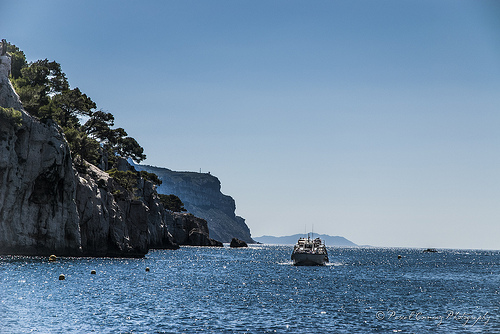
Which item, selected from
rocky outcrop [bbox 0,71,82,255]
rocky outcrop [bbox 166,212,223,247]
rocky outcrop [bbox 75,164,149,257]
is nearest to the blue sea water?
rocky outcrop [bbox 0,71,82,255]

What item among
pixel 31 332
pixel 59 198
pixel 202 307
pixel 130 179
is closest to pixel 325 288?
pixel 202 307

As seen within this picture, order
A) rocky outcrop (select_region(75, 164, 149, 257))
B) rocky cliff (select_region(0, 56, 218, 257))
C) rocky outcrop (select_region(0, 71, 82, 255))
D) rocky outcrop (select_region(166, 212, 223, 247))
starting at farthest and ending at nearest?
rocky outcrop (select_region(166, 212, 223, 247)) → rocky outcrop (select_region(75, 164, 149, 257)) → rocky cliff (select_region(0, 56, 218, 257)) → rocky outcrop (select_region(0, 71, 82, 255))

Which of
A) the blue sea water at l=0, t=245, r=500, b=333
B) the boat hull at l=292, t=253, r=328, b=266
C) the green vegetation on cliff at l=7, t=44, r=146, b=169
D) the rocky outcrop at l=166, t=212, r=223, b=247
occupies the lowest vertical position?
the blue sea water at l=0, t=245, r=500, b=333

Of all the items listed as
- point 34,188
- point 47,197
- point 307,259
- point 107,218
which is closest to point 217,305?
point 47,197

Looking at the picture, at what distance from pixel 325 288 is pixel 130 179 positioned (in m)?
71.1

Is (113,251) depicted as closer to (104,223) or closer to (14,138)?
(104,223)

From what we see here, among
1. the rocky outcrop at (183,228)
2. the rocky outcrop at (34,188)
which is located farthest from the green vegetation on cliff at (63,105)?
the rocky outcrop at (183,228)

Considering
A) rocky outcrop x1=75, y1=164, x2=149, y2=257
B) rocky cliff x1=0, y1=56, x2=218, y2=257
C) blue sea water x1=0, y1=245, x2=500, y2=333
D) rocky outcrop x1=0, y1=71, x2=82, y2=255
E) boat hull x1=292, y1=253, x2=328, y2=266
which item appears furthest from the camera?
boat hull x1=292, y1=253, x2=328, y2=266

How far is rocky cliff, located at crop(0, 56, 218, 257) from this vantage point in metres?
62.5

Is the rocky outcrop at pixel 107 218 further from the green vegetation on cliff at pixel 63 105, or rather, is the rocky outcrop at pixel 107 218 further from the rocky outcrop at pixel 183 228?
the rocky outcrop at pixel 183 228

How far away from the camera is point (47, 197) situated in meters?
68.6

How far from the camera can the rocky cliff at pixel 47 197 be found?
62.5 metres

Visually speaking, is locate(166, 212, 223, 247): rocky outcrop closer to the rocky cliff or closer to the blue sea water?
the rocky cliff

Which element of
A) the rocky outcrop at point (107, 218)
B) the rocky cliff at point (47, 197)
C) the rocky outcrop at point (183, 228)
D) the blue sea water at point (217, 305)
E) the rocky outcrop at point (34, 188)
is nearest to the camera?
the blue sea water at point (217, 305)
